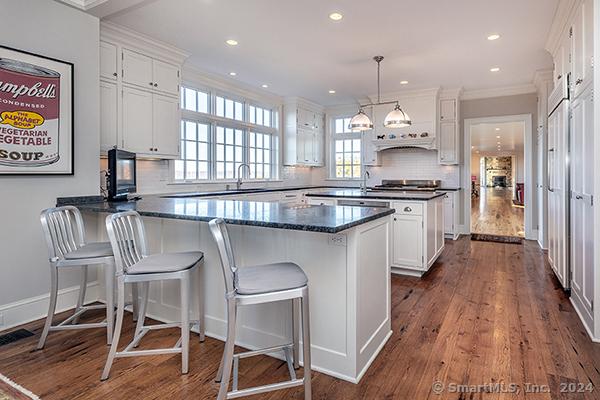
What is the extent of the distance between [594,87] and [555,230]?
2.01m

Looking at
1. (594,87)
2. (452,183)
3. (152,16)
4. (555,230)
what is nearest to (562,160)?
(555,230)

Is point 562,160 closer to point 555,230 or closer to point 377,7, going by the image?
point 555,230

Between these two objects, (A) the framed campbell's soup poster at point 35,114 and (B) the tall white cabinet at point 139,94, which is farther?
(B) the tall white cabinet at point 139,94

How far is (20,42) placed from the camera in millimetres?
2637

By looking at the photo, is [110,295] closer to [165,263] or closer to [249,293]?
[165,263]

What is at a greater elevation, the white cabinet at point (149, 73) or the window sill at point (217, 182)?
the white cabinet at point (149, 73)

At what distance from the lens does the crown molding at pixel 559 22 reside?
9.99ft

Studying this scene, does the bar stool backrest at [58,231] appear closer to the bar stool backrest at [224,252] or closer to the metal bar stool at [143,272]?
the metal bar stool at [143,272]

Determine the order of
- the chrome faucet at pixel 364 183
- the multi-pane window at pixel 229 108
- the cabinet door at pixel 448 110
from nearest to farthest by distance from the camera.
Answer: the chrome faucet at pixel 364 183
the multi-pane window at pixel 229 108
the cabinet door at pixel 448 110

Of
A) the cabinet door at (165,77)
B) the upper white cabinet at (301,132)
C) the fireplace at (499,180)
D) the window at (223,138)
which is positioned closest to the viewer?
the cabinet door at (165,77)

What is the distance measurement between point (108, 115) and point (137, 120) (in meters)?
0.34

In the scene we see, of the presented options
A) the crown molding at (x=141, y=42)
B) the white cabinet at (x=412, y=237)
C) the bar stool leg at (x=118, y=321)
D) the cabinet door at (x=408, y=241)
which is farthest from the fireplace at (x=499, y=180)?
the bar stool leg at (x=118, y=321)

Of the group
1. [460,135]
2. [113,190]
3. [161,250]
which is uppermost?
[460,135]

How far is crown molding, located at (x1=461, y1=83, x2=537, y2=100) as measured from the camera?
599cm
